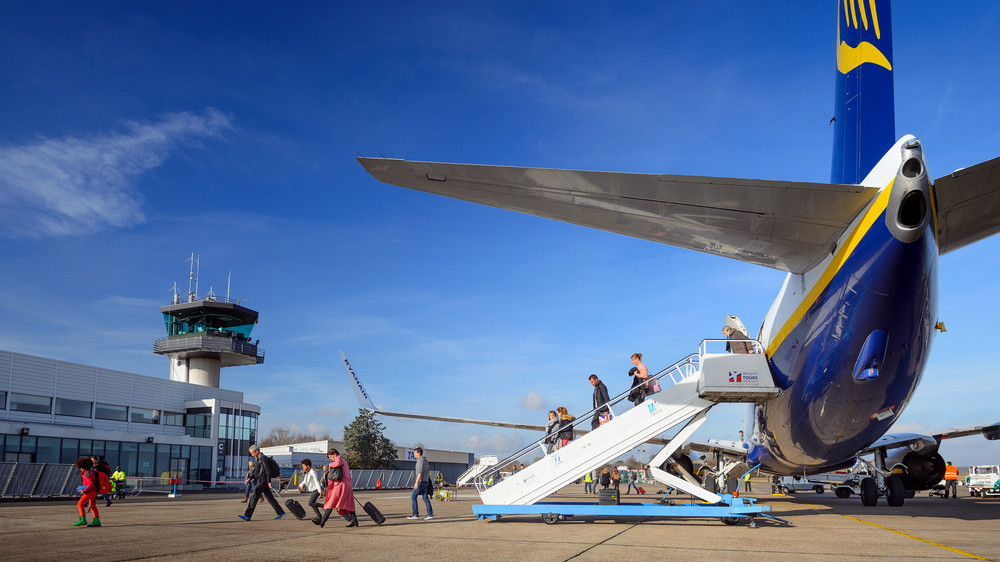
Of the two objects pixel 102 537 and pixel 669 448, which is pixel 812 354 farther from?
pixel 102 537

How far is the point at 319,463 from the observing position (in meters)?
68.6

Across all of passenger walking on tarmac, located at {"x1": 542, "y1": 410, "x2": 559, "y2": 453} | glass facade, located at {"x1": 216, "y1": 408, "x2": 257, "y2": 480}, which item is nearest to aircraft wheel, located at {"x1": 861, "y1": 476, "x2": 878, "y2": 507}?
passenger walking on tarmac, located at {"x1": 542, "y1": 410, "x2": 559, "y2": 453}

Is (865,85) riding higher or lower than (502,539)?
higher

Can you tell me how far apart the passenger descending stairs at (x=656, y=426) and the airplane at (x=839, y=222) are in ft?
2.24

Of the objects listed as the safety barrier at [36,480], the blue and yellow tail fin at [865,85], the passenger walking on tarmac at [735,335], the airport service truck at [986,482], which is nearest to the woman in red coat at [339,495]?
the passenger walking on tarmac at [735,335]

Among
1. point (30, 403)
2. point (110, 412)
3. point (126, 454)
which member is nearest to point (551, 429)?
point (126, 454)

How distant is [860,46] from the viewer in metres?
12.3

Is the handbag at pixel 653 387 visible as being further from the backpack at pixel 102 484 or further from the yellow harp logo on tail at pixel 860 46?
the backpack at pixel 102 484

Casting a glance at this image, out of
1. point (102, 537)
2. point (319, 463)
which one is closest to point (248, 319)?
point (319, 463)

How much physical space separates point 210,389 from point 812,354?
52996mm

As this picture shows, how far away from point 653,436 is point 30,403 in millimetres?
42698

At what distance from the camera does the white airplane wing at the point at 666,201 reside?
8930 millimetres

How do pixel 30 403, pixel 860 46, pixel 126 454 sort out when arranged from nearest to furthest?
pixel 860 46, pixel 30 403, pixel 126 454

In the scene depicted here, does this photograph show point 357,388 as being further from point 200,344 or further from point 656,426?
point 200,344
